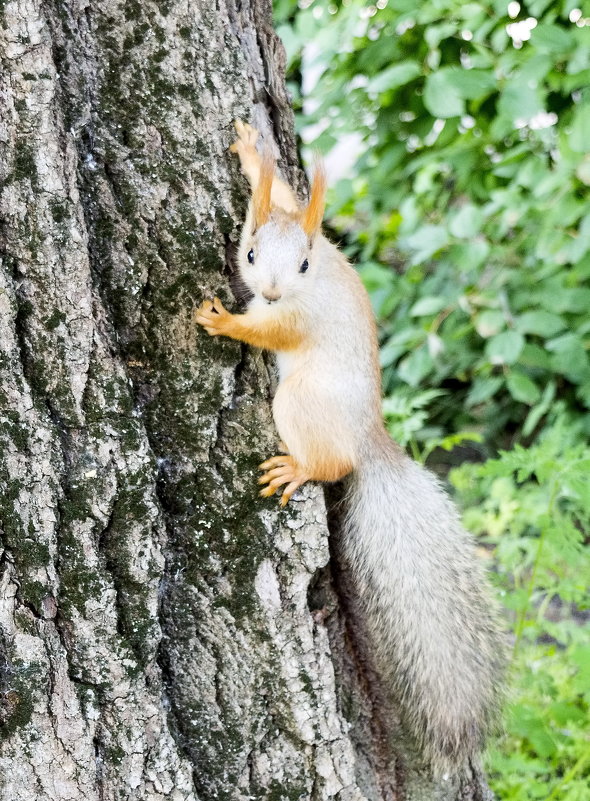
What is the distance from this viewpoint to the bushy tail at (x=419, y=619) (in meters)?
1.05

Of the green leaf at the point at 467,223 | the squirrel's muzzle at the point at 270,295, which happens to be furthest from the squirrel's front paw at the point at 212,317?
the green leaf at the point at 467,223

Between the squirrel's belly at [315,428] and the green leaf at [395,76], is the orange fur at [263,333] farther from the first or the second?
the green leaf at [395,76]

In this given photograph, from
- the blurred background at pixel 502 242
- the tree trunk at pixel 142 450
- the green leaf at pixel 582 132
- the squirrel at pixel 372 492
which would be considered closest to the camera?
the tree trunk at pixel 142 450

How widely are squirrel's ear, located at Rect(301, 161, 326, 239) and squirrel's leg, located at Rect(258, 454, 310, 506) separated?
331mm

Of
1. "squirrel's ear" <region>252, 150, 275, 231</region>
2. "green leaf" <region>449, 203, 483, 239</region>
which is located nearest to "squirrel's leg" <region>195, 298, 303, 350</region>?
"squirrel's ear" <region>252, 150, 275, 231</region>

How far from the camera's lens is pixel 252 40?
0.92 metres

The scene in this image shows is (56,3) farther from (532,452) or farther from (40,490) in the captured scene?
(532,452)

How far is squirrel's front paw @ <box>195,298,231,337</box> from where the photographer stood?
2.98ft

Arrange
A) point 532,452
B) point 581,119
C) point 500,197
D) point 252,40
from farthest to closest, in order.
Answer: point 500,197 → point 581,119 → point 532,452 → point 252,40

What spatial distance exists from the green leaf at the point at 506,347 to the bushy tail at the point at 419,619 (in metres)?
0.92

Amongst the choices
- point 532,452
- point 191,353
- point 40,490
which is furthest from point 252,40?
point 532,452

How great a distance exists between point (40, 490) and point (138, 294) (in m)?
0.24

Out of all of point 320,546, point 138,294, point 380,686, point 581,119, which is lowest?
point 380,686

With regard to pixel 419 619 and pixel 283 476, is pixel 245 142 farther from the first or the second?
pixel 419 619
